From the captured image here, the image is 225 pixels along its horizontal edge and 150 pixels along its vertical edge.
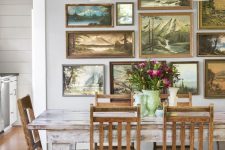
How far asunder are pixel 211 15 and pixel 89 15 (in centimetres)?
134

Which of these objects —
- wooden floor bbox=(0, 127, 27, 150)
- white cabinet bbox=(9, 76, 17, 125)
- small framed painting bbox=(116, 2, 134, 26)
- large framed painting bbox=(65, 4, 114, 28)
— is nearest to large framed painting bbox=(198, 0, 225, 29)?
small framed painting bbox=(116, 2, 134, 26)

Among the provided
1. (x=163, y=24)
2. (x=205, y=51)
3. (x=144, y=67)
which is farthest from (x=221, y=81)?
(x=144, y=67)

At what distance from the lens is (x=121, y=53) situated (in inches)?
177

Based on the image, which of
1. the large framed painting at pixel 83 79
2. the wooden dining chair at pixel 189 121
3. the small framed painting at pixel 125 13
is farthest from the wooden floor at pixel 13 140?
the wooden dining chair at pixel 189 121

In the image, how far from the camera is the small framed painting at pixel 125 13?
447 centimetres

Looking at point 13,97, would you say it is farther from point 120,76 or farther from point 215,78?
point 215,78

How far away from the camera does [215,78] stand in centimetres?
452

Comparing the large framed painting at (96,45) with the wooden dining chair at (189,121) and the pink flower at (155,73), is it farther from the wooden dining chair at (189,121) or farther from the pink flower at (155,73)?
the wooden dining chair at (189,121)

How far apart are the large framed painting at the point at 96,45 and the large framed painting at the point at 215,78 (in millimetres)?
870

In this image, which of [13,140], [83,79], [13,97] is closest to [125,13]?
[83,79]

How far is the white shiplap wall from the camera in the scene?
710cm

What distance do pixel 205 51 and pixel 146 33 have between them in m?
0.68

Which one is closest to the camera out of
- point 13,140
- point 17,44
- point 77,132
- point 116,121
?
point 116,121

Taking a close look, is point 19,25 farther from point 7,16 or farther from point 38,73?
point 38,73
